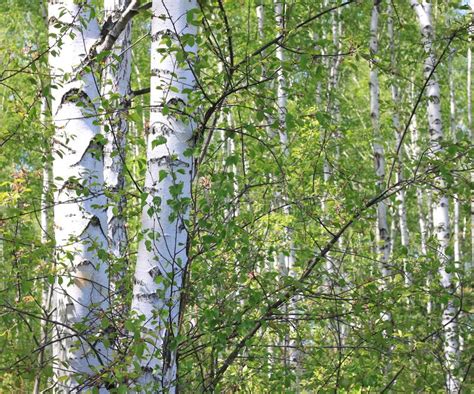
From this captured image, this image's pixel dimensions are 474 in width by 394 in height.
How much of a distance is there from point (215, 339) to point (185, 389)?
48 centimetres

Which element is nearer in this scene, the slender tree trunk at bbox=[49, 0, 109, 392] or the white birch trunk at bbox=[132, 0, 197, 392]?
the white birch trunk at bbox=[132, 0, 197, 392]

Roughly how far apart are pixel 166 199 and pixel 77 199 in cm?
60

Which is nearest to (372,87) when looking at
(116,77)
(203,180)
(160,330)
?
(116,77)

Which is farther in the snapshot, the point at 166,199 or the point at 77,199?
the point at 77,199

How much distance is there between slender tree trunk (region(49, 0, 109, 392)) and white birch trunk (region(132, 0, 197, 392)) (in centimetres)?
32

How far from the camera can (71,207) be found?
3514mm

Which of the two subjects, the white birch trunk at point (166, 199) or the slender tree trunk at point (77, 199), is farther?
the slender tree trunk at point (77, 199)

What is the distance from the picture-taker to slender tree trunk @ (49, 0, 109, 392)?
11.1 feet

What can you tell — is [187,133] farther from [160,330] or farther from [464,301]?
[464,301]

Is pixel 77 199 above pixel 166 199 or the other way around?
above

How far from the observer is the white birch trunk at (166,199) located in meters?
2.99

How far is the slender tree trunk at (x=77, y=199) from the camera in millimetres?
3369

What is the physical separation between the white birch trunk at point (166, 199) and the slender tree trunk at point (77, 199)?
1.05 feet

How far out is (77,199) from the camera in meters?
3.45
